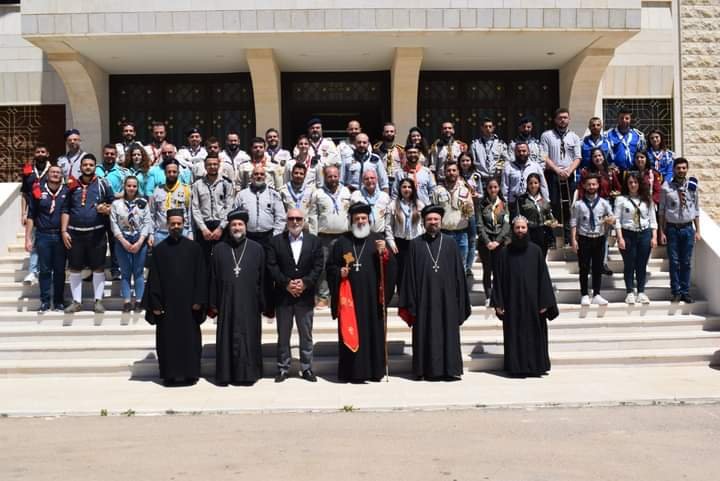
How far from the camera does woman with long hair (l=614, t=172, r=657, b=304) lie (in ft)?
39.3

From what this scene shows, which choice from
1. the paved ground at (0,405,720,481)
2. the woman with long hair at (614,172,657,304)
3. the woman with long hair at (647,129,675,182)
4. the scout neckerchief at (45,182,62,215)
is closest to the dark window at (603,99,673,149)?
the woman with long hair at (647,129,675,182)

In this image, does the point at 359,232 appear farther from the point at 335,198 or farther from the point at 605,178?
the point at 605,178

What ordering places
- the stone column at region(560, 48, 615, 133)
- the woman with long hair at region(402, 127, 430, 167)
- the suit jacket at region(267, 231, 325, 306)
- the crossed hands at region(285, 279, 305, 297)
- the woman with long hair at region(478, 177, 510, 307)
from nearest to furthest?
→ the crossed hands at region(285, 279, 305, 297) < the suit jacket at region(267, 231, 325, 306) < the woman with long hair at region(478, 177, 510, 307) < the woman with long hair at region(402, 127, 430, 167) < the stone column at region(560, 48, 615, 133)

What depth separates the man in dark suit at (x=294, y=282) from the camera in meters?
10.1

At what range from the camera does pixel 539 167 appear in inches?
490

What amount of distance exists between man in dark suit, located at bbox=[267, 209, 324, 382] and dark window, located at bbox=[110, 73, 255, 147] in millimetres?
7442

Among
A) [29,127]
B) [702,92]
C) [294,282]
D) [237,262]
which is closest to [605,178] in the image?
[294,282]

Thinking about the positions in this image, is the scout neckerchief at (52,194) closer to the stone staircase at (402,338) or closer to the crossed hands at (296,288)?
the stone staircase at (402,338)

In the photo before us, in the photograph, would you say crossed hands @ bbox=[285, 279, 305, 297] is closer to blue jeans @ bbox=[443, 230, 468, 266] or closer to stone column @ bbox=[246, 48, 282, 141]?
blue jeans @ bbox=[443, 230, 468, 266]

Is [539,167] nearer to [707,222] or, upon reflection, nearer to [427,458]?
[707,222]

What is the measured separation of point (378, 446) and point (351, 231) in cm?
365

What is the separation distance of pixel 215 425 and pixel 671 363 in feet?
18.4

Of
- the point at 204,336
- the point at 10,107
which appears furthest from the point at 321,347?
the point at 10,107

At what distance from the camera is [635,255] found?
12016mm
